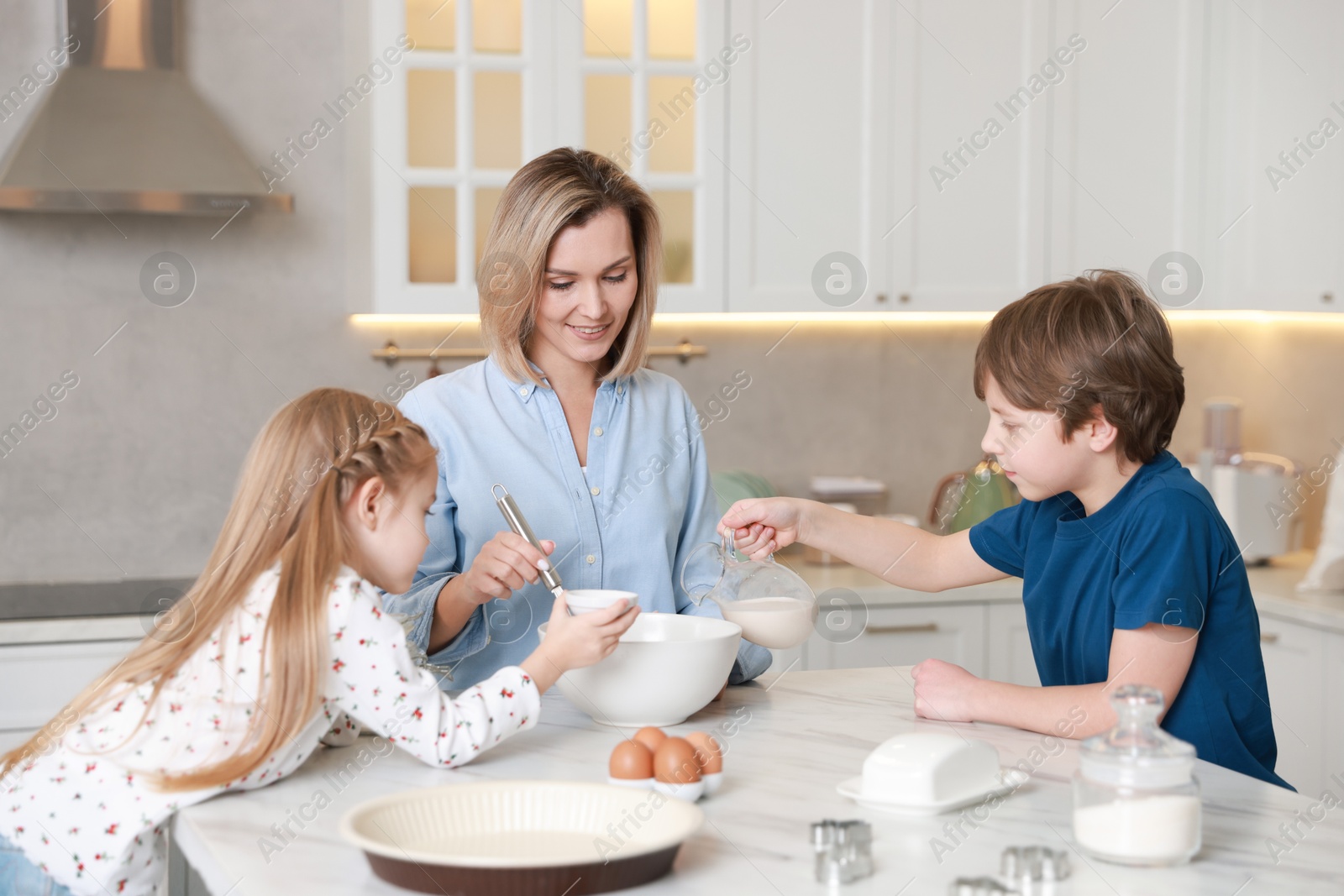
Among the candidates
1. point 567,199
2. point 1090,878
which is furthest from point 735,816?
point 567,199

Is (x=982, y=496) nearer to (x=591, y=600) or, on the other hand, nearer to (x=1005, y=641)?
(x=1005, y=641)

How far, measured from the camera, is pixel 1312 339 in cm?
323

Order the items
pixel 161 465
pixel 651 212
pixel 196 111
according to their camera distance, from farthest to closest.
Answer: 1. pixel 161 465
2. pixel 196 111
3. pixel 651 212

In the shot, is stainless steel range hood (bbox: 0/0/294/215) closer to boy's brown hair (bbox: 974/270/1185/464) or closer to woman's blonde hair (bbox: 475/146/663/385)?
woman's blonde hair (bbox: 475/146/663/385)

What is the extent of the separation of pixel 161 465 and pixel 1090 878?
2481 mm

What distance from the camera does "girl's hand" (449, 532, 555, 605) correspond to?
1.32 metres

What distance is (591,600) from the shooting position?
1.31 metres

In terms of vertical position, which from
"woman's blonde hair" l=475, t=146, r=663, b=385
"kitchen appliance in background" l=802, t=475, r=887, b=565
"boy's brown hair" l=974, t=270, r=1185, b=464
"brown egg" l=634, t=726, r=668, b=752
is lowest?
"kitchen appliance in background" l=802, t=475, r=887, b=565

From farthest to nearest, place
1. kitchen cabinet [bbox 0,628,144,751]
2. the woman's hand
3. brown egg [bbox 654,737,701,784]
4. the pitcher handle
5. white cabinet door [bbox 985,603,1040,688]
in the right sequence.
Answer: white cabinet door [bbox 985,603,1040,688] → kitchen cabinet [bbox 0,628,144,751] → the pitcher handle → the woman's hand → brown egg [bbox 654,737,701,784]

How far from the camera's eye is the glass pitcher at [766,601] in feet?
4.54

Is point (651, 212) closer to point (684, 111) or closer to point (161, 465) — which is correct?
point (684, 111)

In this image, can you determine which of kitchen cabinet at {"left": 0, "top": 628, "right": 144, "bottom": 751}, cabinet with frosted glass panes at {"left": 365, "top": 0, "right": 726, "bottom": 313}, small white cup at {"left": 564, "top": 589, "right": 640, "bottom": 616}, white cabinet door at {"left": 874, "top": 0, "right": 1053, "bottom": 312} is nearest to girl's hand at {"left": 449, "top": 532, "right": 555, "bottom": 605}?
small white cup at {"left": 564, "top": 589, "right": 640, "bottom": 616}

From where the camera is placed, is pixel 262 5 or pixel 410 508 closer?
pixel 410 508

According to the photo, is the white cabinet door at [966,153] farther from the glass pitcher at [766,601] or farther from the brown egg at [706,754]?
the brown egg at [706,754]
